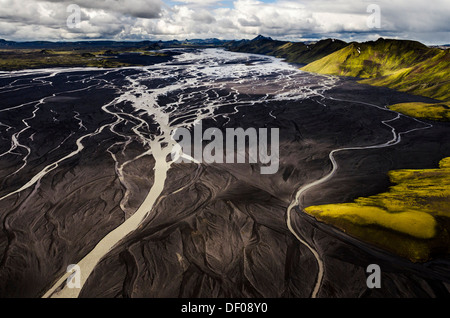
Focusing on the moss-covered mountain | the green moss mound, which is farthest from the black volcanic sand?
the moss-covered mountain

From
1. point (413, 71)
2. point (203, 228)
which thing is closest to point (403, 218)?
point (203, 228)

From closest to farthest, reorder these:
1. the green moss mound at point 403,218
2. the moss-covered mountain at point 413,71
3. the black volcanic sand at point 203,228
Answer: the black volcanic sand at point 203,228 → the green moss mound at point 403,218 → the moss-covered mountain at point 413,71

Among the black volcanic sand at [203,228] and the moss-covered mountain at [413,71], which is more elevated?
the moss-covered mountain at [413,71]

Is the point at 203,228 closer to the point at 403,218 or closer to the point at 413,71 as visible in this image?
the point at 403,218

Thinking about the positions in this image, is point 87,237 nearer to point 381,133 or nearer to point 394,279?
point 394,279

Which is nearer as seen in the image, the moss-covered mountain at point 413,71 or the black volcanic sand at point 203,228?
the black volcanic sand at point 203,228

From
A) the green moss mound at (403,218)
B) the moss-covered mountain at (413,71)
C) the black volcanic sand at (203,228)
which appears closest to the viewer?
the black volcanic sand at (203,228)

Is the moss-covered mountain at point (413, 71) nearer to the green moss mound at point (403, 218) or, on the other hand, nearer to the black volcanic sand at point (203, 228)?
the black volcanic sand at point (203, 228)

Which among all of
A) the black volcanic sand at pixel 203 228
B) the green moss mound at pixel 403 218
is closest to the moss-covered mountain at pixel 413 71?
the black volcanic sand at pixel 203 228
